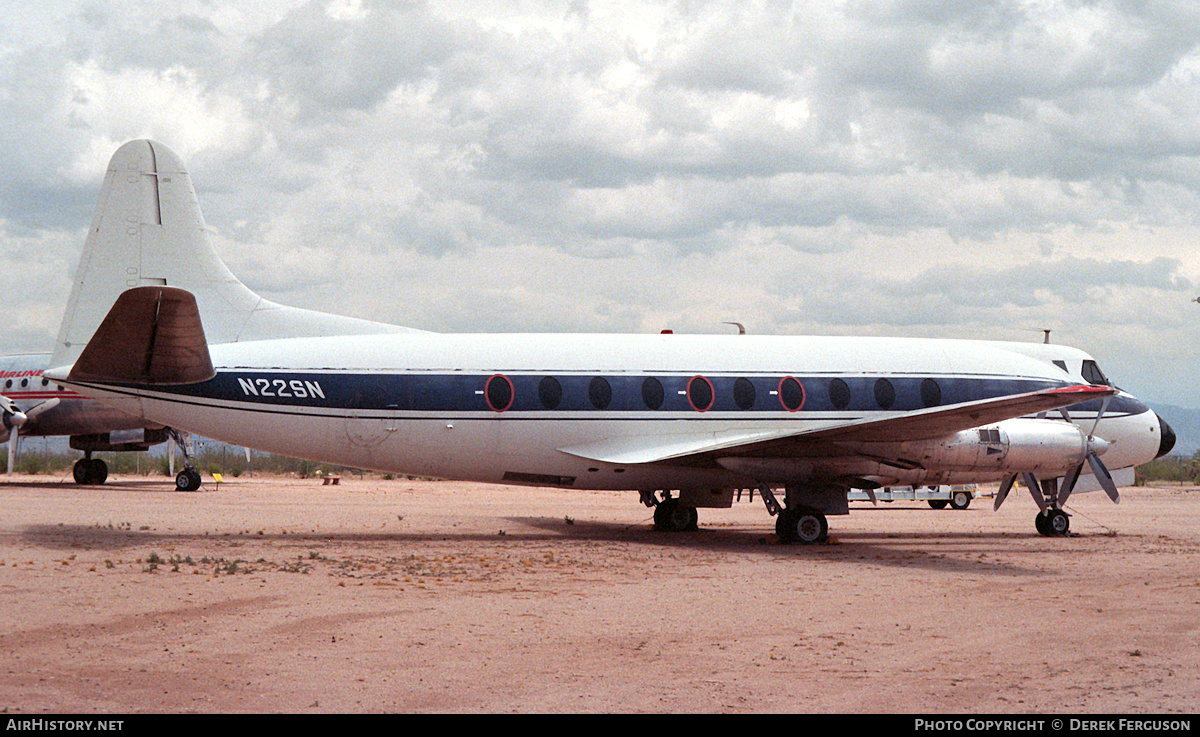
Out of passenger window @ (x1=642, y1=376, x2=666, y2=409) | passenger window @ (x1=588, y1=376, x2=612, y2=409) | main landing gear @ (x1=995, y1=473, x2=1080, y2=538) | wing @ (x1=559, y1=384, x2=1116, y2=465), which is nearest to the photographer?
wing @ (x1=559, y1=384, x2=1116, y2=465)

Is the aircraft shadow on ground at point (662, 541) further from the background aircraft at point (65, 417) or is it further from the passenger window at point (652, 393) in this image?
the background aircraft at point (65, 417)

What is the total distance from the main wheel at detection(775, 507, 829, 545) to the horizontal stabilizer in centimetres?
992

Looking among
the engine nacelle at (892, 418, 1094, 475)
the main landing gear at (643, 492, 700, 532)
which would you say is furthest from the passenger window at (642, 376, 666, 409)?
the engine nacelle at (892, 418, 1094, 475)

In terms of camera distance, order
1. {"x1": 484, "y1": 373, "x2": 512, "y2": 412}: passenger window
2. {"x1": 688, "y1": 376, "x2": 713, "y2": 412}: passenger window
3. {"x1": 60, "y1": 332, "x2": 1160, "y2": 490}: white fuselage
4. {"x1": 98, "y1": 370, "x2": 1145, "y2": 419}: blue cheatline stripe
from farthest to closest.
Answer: {"x1": 688, "y1": 376, "x2": 713, "y2": 412}: passenger window, {"x1": 484, "y1": 373, "x2": 512, "y2": 412}: passenger window, {"x1": 60, "y1": 332, "x2": 1160, "y2": 490}: white fuselage, {"x1": 98, "y1": 370, "x2": 1145, "y2": 419}: blue cheatline stripe

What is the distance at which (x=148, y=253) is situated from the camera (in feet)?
59.1

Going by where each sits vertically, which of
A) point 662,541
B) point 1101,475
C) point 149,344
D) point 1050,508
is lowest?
point 662,541

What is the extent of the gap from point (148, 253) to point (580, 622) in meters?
11.3

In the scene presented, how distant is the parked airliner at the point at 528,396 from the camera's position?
17.5 metres

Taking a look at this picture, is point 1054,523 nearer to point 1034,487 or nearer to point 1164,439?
point 1034,487

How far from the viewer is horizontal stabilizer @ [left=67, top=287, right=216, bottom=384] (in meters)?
15.3

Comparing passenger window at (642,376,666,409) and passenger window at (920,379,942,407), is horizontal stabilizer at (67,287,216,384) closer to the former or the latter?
passenger window at (642,376,666,409)

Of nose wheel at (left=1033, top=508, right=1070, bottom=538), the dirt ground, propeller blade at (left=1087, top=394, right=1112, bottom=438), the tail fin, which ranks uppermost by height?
the tail fin

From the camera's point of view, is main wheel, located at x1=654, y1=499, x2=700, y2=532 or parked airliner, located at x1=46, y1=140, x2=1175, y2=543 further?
main wheel, located at x1=654, y1=499, x2=700, y2=532

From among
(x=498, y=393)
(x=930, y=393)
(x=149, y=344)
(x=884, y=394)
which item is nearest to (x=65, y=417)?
(x=149, y=344)
